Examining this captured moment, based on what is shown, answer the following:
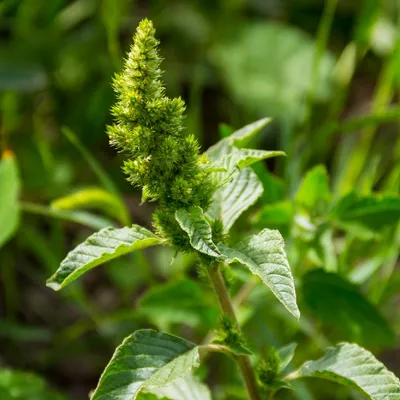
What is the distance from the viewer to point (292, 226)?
1.20m

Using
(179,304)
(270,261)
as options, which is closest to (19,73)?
(179,304)

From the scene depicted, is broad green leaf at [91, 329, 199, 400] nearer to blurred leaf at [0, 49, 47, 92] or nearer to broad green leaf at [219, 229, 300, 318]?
broad green leaf at [219, 229, 300, 318]

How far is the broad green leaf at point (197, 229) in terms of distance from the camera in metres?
0.69

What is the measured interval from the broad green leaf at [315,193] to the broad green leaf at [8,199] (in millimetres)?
531

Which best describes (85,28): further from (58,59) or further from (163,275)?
(163,275)

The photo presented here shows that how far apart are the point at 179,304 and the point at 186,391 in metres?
0.35

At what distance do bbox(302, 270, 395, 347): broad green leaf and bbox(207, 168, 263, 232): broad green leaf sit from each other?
0.26m

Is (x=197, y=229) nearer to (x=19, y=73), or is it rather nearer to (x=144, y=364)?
(x=144, y=364)

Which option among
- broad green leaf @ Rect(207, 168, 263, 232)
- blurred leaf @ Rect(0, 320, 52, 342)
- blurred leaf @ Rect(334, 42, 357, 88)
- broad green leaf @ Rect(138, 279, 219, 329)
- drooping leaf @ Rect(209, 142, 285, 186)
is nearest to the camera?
drooping leaf @ Rect(209, 142, 285, 186)

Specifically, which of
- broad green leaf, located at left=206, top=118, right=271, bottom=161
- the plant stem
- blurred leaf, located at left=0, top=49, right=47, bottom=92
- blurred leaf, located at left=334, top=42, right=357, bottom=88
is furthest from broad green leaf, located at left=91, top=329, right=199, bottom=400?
blurred leaf, located at left=0, top=49, right=47, bottom=92

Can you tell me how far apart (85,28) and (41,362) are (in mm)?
1018

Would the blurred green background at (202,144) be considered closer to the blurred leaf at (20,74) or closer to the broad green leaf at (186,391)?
the blurred leaf at (20,74)

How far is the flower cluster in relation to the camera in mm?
718

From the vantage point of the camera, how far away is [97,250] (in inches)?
29.6
